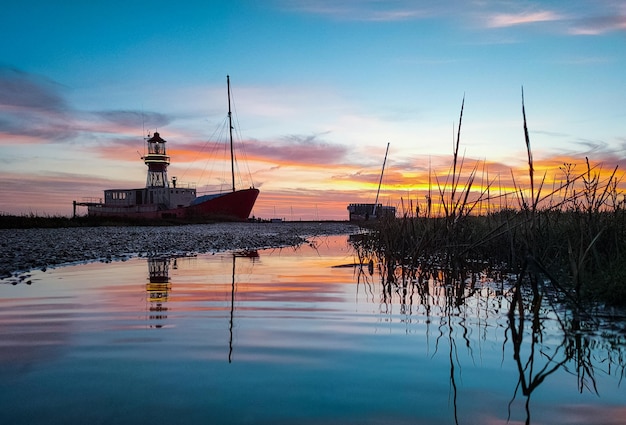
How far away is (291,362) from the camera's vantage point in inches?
107

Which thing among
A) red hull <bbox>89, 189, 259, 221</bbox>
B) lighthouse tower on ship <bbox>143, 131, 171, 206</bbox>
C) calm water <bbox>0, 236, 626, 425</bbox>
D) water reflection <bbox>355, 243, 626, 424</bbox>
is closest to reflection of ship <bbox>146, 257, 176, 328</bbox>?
calm water <bbox>0, 236, 626, 425</bbox>

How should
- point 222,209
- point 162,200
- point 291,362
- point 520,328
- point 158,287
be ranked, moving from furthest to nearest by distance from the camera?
point 162,200 → point 222,209 → point 158,287 → point 520,328 → point 291,362

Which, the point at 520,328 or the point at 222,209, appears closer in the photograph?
the point at 520,328

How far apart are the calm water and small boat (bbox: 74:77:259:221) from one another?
1608 inches

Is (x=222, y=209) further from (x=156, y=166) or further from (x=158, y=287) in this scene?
(x=158, y=287)

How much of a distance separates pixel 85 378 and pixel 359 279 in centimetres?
473

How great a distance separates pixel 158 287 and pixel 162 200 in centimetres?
4808

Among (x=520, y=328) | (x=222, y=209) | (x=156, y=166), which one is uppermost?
(x=156, y=166)

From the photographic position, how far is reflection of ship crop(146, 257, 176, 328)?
4.17 meters

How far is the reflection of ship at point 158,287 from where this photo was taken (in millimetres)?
4172

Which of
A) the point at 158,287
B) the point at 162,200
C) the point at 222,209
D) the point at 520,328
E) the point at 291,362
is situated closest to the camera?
the point at 291,362

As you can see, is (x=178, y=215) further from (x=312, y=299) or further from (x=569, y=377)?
(x=569, y=377)

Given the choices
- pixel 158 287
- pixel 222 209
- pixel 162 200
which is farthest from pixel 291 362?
pixel 162 200

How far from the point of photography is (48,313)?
4117 millimetres
